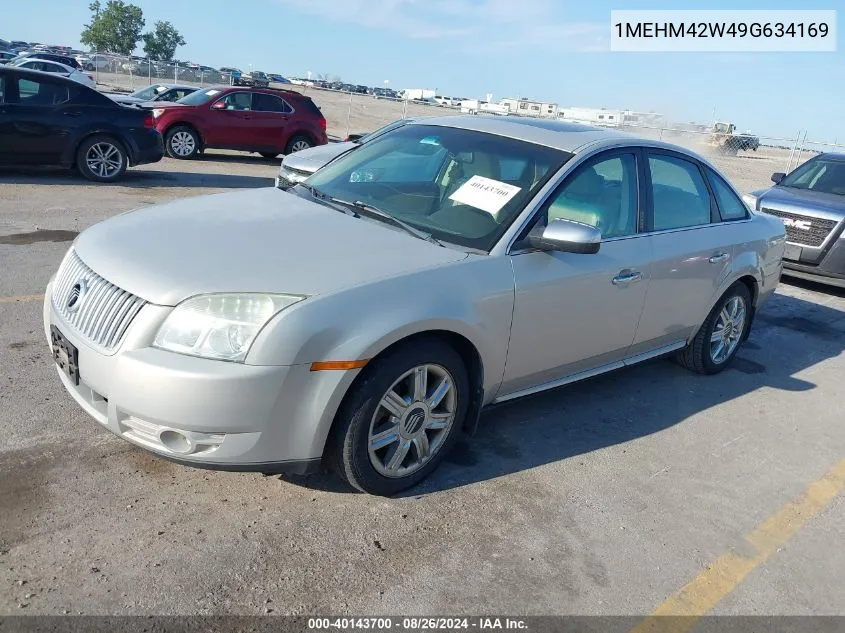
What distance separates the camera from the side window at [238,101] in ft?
48.9

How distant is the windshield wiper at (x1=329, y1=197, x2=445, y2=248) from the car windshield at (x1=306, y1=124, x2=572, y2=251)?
3 centimetres

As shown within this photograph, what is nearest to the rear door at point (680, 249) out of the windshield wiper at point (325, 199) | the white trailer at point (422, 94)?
the windshield wiper at point (325, 199)

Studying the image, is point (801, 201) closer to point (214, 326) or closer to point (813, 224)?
point (813, 224)

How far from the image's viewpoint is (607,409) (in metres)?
4.68

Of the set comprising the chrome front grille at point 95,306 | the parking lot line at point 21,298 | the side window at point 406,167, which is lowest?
the parking lot line at point 21,298

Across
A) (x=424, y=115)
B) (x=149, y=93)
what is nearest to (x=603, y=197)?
(x=149, y=93)

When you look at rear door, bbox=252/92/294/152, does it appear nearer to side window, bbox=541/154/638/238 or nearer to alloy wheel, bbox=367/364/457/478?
side window, bbox=541/154/638/238

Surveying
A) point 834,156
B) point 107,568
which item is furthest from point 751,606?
point 834,156

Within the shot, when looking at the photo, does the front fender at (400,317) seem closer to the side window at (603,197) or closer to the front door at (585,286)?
the front door at (585,286)

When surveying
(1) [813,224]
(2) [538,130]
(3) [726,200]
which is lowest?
(1) [813,224]

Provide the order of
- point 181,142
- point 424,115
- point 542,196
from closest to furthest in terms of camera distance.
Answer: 1. point 542,196
2. point 181,142
3. point 424,115

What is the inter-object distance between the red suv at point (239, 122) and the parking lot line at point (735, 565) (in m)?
13.3

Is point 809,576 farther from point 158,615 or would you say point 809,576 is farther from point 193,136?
point 193,136

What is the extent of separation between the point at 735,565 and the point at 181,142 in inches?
540
